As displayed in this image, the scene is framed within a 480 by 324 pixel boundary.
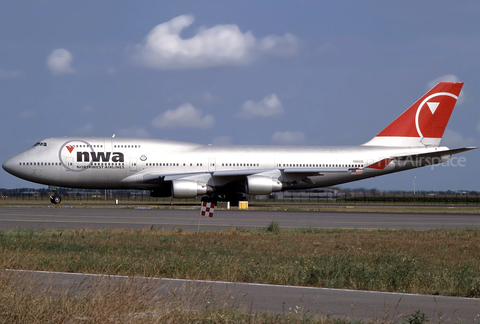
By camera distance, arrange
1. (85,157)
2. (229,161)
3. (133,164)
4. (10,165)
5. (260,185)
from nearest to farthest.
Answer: (260,185) < (85,157) < (10,165) < (133,164) < (229,161)

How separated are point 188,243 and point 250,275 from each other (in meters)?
6.19

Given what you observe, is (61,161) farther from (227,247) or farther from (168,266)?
(168,266)

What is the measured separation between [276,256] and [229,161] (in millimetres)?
30201

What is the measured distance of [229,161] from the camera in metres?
44.3

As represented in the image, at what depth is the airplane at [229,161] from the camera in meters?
41.8

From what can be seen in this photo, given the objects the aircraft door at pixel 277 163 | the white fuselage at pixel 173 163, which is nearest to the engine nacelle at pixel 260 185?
the white fuselage at pixel 173 163

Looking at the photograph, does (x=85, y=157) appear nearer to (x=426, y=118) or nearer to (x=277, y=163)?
(x=277, y=163)

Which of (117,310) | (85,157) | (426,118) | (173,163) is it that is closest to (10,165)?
(85,157)

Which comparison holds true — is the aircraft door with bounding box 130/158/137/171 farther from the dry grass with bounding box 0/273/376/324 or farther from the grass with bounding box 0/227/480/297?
the dry grass with bounding box 0/273/376/324

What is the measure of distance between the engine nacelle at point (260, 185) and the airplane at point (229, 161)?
0.07 m

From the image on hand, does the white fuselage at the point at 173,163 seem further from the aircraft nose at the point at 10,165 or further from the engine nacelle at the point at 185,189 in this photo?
the engine nacelle at the point at 185,189

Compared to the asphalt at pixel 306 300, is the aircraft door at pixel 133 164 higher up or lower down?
higher up

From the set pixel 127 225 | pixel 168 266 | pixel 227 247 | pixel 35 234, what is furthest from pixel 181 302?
pixel 127 225

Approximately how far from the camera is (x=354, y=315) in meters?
7.70
